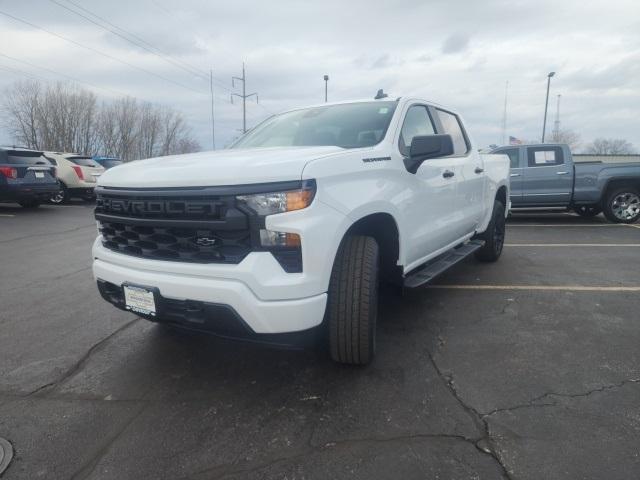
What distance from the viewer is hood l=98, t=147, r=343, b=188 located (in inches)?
90.9

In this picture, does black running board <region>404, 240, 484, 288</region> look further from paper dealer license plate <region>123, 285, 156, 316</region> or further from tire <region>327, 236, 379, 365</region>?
paper dealer license plate <region>123, 285, 156, 316</region>

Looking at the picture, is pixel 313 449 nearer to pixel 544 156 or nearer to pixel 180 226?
pixel 180 226

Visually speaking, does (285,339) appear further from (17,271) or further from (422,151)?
(17,271)

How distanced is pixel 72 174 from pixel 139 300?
13689 mm

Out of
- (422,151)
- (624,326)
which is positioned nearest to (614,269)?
(624,326)

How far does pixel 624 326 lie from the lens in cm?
366

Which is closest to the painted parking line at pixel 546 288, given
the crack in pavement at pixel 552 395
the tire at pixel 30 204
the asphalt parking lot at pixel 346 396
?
the asphalt parking lot at pixel 346 396

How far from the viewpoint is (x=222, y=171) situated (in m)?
2.37

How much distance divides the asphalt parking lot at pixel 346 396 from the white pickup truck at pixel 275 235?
17.2 inches

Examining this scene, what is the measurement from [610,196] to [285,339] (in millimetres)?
10133

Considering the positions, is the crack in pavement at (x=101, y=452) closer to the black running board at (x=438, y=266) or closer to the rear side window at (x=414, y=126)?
the black running board at (x=438, y=266)

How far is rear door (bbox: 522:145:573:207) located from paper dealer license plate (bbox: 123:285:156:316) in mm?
9870

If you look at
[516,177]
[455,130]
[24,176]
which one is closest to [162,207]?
[455,130]

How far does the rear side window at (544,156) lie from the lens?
10.3m
